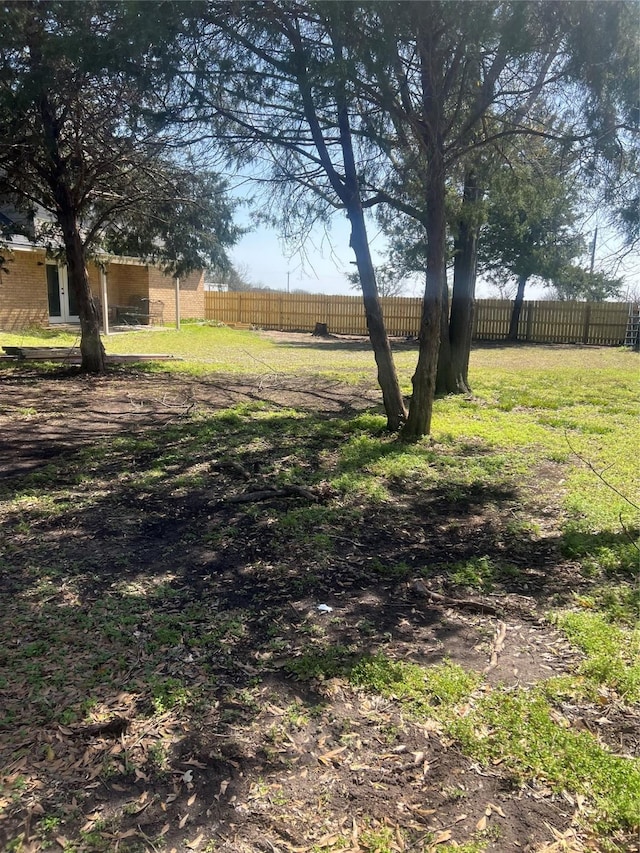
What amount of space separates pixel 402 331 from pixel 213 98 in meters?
22.6

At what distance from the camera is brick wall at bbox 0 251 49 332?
19516 mm

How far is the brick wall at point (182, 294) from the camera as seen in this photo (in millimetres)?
27172

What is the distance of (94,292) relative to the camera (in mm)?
25156

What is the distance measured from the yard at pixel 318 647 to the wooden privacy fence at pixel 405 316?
20357mm

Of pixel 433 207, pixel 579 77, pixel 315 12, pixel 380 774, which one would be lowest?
pixel 380 774

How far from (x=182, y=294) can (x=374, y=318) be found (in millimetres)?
24255

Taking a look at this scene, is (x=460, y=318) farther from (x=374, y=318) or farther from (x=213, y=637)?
(x=213, y=637)

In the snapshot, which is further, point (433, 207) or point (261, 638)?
point (433, 207)

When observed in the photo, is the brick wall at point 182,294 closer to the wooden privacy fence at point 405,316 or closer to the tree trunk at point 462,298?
the wooden privacy fence at point 405,316

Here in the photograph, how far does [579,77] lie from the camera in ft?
17.6

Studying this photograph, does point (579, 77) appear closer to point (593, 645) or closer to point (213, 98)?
point (213, 98)

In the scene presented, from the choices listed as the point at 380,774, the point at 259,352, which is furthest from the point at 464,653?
the point at 259,352

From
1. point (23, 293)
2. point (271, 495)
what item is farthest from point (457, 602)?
Answer: point (23, 293)

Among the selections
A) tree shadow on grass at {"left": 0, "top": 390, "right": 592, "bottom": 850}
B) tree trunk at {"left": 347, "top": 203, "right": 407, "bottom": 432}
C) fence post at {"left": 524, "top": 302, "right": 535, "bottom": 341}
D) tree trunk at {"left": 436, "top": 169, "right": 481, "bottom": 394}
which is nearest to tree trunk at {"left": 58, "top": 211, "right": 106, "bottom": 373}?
tree trunk at {"left": 347, "top": 203, "right": 407, "bottom": 432}
